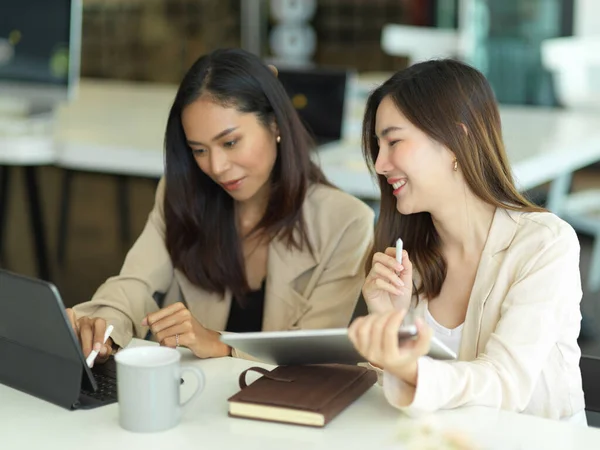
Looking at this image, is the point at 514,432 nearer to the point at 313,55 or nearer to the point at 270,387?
the point at 270,387

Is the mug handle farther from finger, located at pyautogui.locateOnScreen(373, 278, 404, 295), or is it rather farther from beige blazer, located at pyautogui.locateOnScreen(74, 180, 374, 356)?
beige blazer, located at pyautogui.locateOnScreen(74, 180, 374, 356)

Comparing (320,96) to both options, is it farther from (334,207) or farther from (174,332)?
(174,332)

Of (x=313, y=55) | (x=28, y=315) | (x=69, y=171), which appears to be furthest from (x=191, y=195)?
(x=313, y=55)

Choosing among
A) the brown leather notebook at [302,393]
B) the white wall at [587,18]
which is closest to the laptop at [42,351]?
the brown leather notebook at [302,393]

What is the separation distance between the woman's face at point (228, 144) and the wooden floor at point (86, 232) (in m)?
1.83

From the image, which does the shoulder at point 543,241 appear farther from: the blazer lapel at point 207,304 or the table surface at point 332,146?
the table surface at point 332,146

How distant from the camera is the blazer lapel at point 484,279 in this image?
5.13ft

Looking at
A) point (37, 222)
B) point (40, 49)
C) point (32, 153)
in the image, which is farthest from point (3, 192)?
point (32, 153)

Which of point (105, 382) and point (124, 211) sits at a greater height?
point (105, 382)

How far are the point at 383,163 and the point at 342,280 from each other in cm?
46

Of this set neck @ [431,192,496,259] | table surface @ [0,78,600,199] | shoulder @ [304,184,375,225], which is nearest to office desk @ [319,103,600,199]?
table surface @ [0,78,600,199]

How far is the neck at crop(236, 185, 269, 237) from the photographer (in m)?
2.11

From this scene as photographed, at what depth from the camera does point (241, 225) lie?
2.13 meters

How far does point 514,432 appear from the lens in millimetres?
1230
